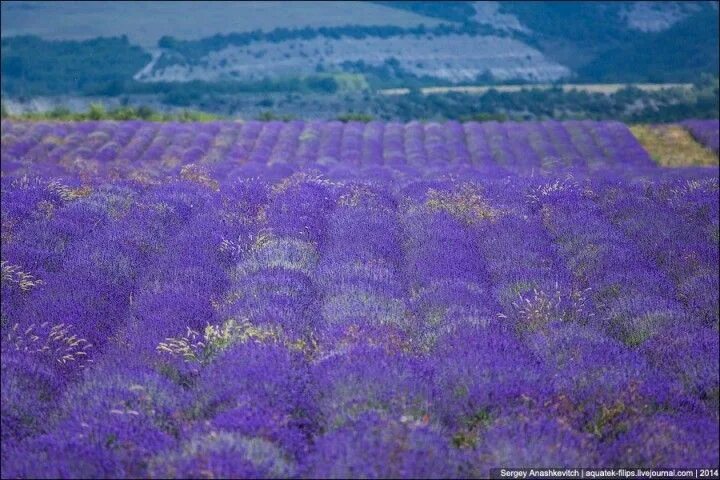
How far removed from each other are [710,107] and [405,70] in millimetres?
27889

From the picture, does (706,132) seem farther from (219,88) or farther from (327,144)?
(219,88)

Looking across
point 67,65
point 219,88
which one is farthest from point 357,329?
point 67,65

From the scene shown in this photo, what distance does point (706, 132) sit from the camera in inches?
1216

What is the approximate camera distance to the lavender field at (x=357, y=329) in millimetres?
4656

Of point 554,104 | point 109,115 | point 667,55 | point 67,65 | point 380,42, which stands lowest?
point 554,104

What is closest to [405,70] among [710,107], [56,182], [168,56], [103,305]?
[168,56]

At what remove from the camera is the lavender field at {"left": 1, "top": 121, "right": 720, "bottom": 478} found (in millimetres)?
4656

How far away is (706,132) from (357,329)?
2895 centimetres

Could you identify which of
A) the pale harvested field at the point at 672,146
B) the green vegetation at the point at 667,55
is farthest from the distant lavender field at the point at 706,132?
the green vegetation at the point at 667,55

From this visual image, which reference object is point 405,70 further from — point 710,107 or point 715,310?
point 715,310

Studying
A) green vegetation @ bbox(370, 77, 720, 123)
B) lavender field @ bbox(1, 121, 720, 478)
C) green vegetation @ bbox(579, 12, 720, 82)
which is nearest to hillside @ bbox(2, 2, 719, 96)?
green vegetation @ bbox(579, 12, 720, 82)

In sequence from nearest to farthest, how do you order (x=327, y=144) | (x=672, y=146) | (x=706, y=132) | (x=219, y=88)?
(x=327, y=144)
(x=672, y=146)
(x=706, y=132)
(x=219, y=88)

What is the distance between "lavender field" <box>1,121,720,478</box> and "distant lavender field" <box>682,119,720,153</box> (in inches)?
751

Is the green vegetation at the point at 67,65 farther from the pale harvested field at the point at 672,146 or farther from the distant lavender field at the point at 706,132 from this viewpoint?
the distant lavender field at the point at 706,132
